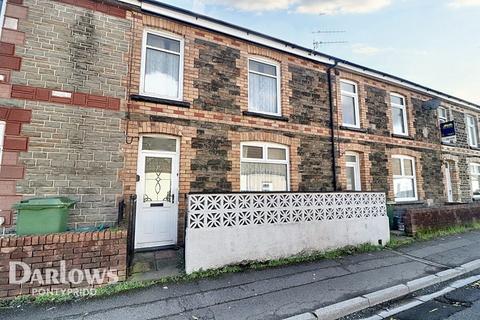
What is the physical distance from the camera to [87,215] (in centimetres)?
534

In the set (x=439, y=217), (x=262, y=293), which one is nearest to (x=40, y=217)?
(x=262, y=293)

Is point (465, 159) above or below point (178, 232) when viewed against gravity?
above

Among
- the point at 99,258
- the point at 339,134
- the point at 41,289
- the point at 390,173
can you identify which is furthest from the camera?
the point at 390,173

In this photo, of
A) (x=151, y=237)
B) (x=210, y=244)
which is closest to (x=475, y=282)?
(x=210, y=244)

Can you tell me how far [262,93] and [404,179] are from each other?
7.42m

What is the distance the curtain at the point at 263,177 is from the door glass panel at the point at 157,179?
2.09m

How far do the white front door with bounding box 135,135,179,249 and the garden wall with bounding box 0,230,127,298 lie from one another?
1.70m

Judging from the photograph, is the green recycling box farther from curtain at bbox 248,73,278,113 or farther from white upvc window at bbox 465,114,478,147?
white upvc window at bbox 465,114,478,147

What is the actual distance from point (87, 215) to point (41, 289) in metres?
1.74

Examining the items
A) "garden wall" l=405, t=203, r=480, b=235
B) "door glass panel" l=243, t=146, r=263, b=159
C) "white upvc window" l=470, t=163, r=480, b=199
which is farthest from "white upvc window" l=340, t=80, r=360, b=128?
"white upvc window" l=470, t=163, r=480, b=199

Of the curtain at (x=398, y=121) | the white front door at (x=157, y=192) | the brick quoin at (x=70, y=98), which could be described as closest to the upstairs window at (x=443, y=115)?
the curtain at (x=398, y=121)

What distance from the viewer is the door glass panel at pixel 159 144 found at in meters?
6.25

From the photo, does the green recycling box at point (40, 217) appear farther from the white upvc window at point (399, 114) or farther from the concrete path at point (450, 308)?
the white upvc window at point (399, 114)

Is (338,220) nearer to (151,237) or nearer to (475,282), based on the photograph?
(475,282)
